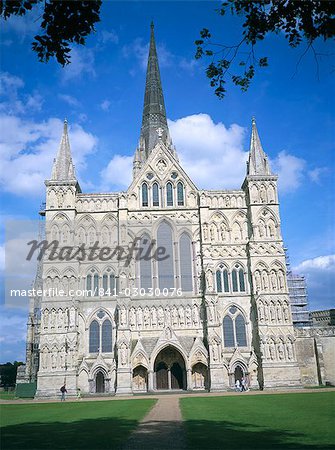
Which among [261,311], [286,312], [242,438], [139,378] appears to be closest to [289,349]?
[286,312]

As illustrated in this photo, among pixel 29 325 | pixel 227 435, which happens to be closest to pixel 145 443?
pixel 227 435

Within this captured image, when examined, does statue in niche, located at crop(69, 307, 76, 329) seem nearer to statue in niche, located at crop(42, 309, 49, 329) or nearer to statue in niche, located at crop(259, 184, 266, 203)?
statue in niche, located at crop(42, 309, 49, 329)

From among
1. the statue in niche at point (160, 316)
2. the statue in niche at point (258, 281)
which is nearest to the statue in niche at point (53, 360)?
the statue in niche at point (160, 316)

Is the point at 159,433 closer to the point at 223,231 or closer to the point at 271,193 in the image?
the point at 223,231

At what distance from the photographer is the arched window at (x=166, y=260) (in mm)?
45125

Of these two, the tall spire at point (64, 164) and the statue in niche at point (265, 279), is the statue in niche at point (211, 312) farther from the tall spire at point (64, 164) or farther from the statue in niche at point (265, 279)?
the tall spire at point (64, 164)

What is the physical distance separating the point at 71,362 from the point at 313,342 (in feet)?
72.4

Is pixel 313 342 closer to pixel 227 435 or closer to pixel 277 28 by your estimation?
pixel 227 435

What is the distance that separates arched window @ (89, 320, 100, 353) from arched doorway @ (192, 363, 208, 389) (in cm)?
894

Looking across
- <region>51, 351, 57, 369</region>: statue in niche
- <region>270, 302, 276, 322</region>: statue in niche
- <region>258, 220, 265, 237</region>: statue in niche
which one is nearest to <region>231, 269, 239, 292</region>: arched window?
<region>270, 302, 276, 322</region>: statue in niche

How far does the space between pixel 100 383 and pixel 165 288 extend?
10232mm

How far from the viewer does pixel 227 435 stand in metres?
14.1

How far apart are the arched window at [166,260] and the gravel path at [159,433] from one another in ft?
76.3

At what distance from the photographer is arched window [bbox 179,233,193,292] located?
4506 cm
